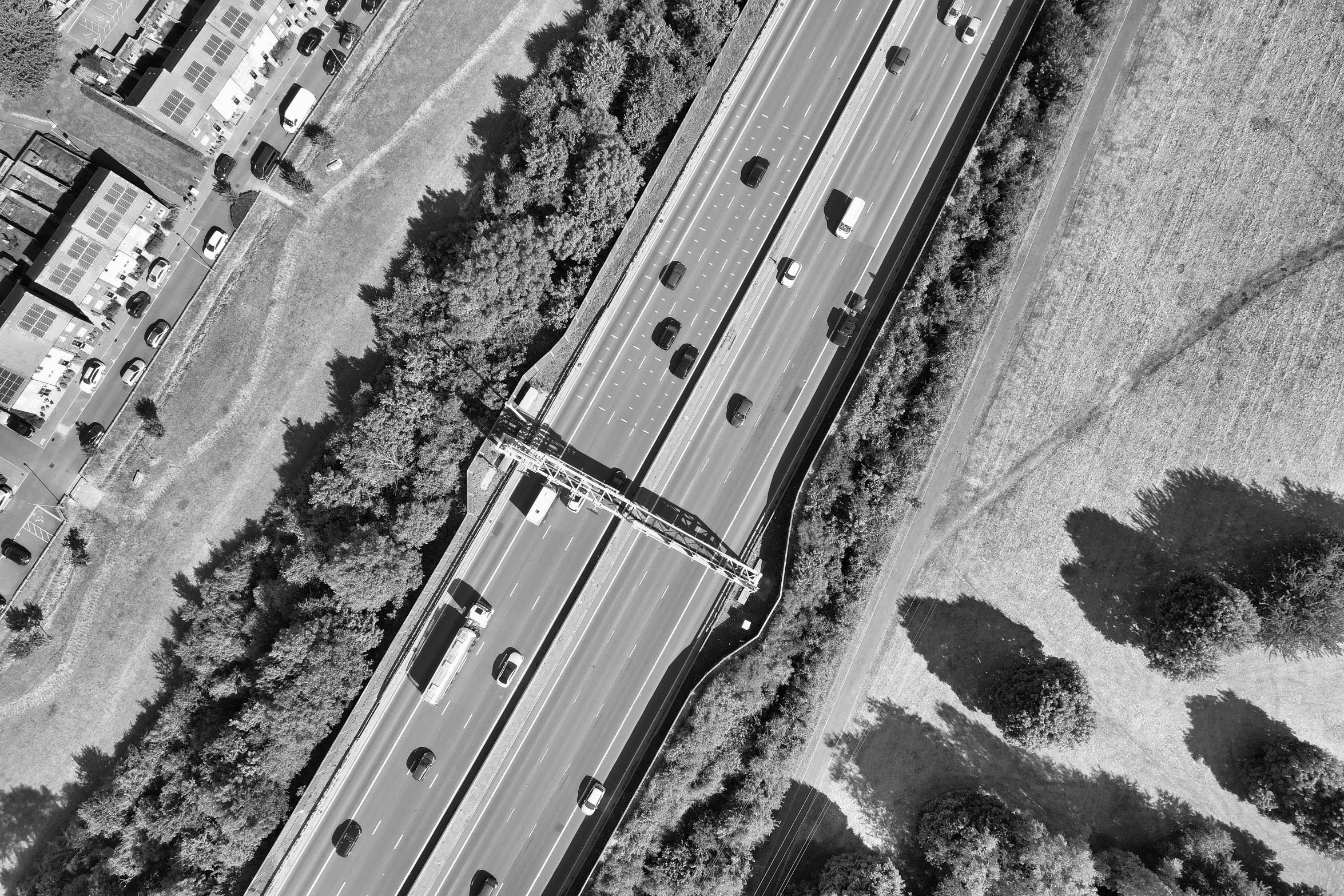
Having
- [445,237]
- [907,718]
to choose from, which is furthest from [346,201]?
[907,718]

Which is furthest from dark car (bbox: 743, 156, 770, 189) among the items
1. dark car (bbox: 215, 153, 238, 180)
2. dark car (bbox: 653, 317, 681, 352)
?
dark car (bbox: 215, 153, 238, 180)

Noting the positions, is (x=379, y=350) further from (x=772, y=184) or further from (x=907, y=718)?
(x=907, y=718)

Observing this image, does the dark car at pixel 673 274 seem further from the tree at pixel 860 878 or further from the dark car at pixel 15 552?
the dark car at pixel 15 552

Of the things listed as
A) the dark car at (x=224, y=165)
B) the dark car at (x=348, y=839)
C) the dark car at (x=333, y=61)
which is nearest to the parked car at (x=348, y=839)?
the dark car at (x=348, y=839)

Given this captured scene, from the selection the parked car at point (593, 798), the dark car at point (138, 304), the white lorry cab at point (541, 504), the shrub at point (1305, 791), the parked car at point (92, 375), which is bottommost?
the parked car at point (593, 798)

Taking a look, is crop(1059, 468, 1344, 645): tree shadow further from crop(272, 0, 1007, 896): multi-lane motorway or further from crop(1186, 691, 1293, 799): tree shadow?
crop(272, 0, 1007, 896): multi-lane motorway

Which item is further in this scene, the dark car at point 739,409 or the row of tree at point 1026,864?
the dark car at point 739,409
